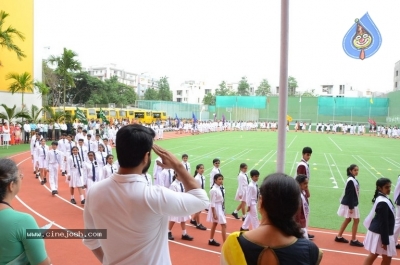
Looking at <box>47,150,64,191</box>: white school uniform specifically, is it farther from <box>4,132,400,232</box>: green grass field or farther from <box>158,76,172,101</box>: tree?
<box>158,76,172,101</box>: tree

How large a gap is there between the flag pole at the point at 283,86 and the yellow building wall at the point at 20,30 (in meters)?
24.6

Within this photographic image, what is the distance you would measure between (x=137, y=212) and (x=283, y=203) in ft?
2.61

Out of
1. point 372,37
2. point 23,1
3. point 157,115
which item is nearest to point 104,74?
point 157,115

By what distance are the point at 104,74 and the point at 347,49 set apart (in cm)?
8937

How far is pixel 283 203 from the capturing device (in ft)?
6.02

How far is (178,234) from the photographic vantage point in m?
7.26

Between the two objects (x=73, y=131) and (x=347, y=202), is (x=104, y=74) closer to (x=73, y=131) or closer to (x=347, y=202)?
(x=73, y=131)

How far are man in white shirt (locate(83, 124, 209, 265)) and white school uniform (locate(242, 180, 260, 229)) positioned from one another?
5.07 m

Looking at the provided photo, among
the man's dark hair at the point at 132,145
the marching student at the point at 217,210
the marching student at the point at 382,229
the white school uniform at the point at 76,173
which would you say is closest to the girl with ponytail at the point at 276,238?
the man's dark hair at the point at 132,145

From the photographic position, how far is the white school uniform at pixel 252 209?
6789 mm

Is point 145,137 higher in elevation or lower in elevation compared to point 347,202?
higher

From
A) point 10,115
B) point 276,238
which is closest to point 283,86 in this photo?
point 276,238

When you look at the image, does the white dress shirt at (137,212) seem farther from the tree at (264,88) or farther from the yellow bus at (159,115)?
the tree at (264,88)

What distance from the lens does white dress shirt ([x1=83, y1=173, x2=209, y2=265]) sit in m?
1.84
